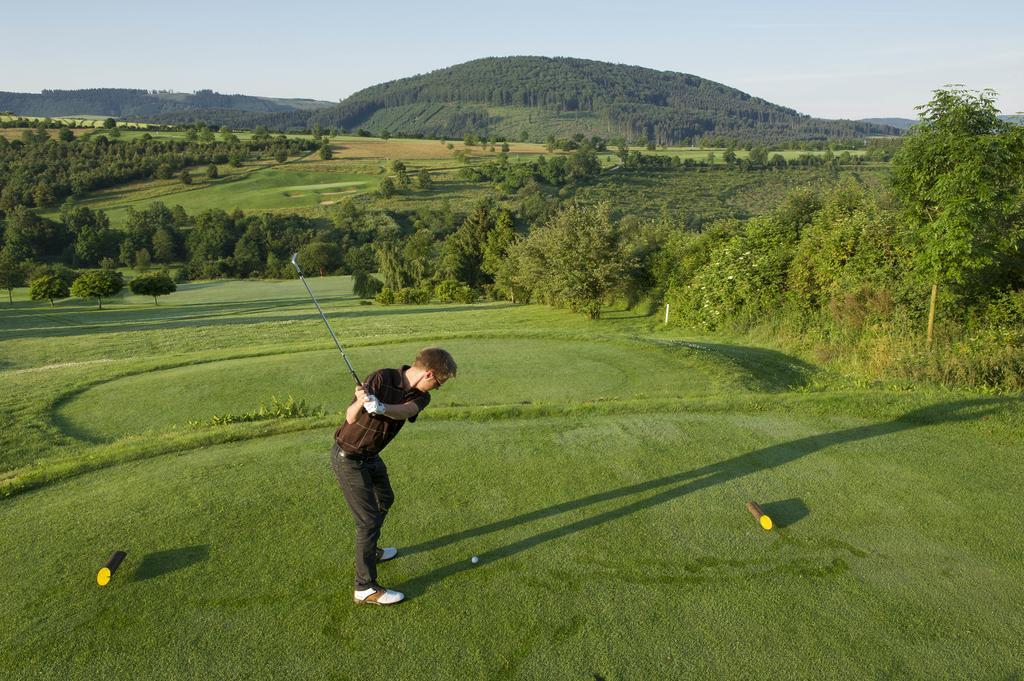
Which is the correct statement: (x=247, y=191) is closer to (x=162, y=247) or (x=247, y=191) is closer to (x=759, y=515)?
(x=162, y=247)

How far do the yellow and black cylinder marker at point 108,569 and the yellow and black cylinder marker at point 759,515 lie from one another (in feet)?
19.6

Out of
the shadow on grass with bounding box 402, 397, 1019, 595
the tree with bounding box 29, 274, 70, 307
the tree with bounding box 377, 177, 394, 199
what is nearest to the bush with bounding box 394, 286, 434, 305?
the tree with bounding box 29, 274, 70, 307

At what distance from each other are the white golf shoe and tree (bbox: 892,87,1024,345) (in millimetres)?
15428

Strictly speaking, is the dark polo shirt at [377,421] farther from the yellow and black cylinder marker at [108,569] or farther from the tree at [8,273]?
the tree at [8,273]

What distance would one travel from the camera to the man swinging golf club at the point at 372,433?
4965 mm

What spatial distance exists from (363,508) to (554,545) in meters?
1.86

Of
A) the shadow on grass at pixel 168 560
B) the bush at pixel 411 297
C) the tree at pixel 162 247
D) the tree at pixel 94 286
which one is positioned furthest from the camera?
the tree at pixel 162 247

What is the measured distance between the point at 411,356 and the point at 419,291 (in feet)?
121

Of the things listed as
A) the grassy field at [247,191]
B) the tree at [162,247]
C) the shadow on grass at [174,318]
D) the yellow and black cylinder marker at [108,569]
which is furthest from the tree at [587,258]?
the grassy field at [247,191]

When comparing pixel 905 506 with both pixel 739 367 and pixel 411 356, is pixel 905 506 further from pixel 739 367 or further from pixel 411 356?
pixel 411 356

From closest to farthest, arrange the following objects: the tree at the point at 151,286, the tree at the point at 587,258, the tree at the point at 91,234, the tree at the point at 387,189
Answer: the tree at the point at 587,258
the tree at the point at 151,286
the tree at the point at 91,234
the tree at the point at 387,189

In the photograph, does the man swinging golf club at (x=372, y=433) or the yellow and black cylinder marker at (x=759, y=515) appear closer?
the man swinging golf club at (x=372, y=433)

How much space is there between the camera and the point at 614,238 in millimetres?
31516

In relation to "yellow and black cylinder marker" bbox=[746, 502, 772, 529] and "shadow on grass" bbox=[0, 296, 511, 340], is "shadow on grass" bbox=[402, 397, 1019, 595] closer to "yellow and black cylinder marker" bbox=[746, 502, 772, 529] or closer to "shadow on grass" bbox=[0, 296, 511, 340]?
"yellow and black cylinder marker" bbox=[746, 502, 772, 529]
